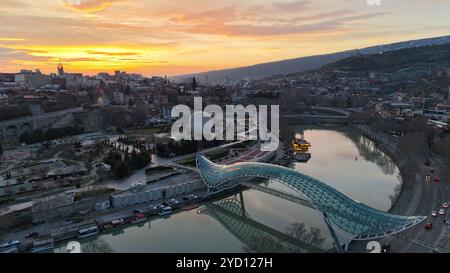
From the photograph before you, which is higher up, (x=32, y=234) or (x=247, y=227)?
(x=32, y=234)

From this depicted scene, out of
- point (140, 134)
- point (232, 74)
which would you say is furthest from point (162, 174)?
point (232, 74)

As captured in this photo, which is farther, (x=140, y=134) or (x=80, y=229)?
(x=140, y=134)

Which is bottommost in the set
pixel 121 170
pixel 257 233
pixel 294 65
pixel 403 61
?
pixel 257 233

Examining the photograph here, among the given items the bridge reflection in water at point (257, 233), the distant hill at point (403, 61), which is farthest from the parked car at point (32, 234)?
the distant hill at point (403, 61)

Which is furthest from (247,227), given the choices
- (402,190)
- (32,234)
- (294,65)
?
(294,65)

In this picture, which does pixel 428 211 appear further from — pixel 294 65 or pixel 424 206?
pixel 294 65

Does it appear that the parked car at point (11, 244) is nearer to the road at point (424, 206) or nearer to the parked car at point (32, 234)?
the parked car at point (32, 234)

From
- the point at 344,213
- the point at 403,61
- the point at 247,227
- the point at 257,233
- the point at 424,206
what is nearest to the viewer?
the point at 344,213
